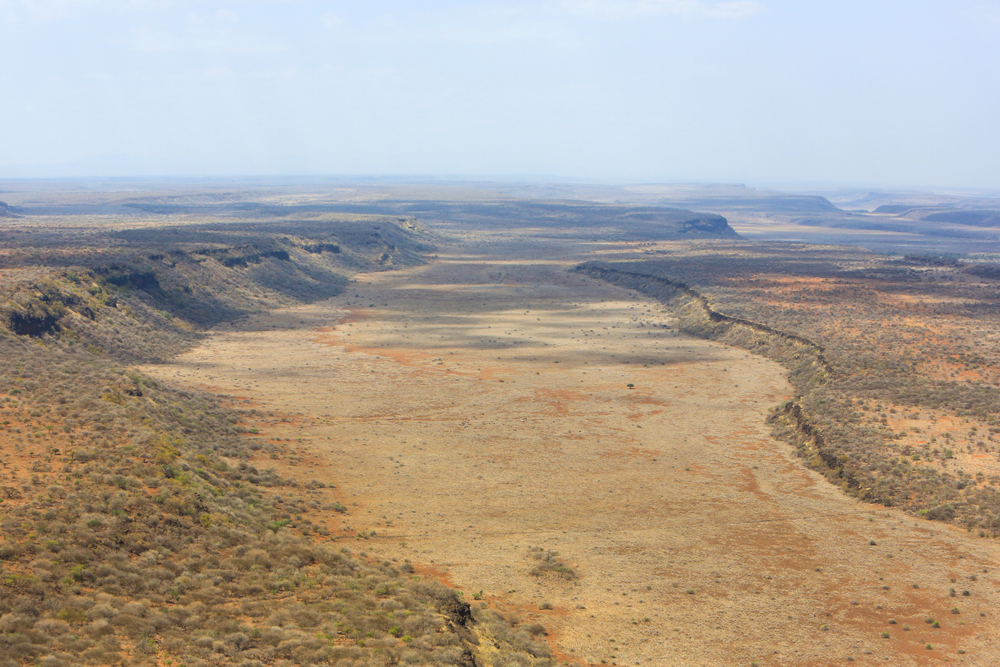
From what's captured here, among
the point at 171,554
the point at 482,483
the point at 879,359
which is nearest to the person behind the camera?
the point at 171,554

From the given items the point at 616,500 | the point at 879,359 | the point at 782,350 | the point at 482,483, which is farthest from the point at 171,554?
the point at 782,350

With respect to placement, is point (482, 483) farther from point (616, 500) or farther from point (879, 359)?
point (879, 359)

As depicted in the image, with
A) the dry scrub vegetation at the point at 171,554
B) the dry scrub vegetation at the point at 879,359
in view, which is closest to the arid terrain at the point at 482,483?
the dry scrub vegetation at the point at 171,554

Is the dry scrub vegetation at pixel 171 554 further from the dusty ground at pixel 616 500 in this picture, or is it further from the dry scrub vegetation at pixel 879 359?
the dry scrub vegetation at pixel 879 359

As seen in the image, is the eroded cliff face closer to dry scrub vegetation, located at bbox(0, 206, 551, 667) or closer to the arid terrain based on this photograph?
the arid terrain

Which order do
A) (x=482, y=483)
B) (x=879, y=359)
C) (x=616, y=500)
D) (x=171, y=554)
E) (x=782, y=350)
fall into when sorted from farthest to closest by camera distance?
(x=782, y=350)
(x=879, y=359)
(x=482, y=483)
(x=616, y=500)
(x=171, y=554)

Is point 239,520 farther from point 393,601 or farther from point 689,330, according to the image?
point 689,330

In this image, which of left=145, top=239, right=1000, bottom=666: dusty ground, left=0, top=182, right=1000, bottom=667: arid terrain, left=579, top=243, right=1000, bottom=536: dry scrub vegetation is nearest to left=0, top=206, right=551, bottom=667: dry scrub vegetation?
left=0, top=182, right=1000, bottom=667: arid terrain
